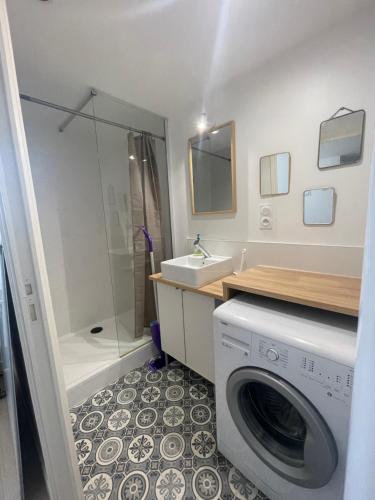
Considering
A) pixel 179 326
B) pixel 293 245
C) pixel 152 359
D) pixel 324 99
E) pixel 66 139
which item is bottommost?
pixel 152 359

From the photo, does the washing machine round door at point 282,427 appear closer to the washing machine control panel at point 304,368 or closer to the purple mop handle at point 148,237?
the washing machine control panel at point 304,368

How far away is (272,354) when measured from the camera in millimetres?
851

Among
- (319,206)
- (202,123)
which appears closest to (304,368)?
(319,206)

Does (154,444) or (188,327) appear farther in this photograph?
(188,327)

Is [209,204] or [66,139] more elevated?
[66,139]

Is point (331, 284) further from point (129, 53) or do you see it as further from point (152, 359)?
point (129, 53)

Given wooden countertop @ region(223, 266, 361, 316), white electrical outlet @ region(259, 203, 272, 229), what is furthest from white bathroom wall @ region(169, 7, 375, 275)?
wooden countertop @ region(223, 266, 361, 316)

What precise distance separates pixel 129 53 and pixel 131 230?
4.17 ft

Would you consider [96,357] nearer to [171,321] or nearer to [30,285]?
[171,321]

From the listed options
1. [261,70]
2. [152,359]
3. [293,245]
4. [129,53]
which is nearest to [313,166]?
[293,245]

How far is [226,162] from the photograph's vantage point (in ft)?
5.70

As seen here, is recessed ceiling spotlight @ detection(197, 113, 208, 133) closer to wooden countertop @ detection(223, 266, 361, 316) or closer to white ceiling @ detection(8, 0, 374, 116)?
white ceiling @ detection(8, 0, 374, 116)

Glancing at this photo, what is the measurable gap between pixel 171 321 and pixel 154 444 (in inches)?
28.5

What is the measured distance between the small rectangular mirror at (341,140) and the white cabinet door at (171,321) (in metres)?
1.27
